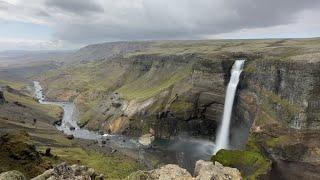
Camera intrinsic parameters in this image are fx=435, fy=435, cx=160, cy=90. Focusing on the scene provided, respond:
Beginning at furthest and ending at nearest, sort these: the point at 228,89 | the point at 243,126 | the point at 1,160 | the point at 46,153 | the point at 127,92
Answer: the point at 127,92
the point at 228,89
the point at 243,126
the point at 46,153
the point at 1,160

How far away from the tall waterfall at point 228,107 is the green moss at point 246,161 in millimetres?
23972

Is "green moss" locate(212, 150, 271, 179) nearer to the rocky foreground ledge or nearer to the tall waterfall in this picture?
the tall waterfall

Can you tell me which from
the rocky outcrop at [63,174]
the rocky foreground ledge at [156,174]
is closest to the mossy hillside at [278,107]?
the rocky foreground ledge at [156,174]

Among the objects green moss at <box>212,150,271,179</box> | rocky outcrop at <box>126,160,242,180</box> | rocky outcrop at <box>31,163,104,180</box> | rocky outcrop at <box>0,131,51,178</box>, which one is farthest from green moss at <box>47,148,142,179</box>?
rocky outcrop at <box>126,160,242,180</box>

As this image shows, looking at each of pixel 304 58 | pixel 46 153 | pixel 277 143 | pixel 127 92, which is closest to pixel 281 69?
pixel 304 58

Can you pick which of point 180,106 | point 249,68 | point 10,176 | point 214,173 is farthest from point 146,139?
point 10,176

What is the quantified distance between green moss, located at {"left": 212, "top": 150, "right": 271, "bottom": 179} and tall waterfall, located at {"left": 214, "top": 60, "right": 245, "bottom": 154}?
2397 cm

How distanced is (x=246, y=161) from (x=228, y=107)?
33238 mm

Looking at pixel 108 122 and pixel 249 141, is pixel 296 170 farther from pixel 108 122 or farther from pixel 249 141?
pixel 108 122

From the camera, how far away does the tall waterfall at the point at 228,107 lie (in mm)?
115625

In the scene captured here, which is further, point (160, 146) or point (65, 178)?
point (160, 146)

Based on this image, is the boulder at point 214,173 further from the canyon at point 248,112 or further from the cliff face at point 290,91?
the cliff face at point 290,91

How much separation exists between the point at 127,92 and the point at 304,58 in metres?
105

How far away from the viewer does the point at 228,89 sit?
121625 mm
